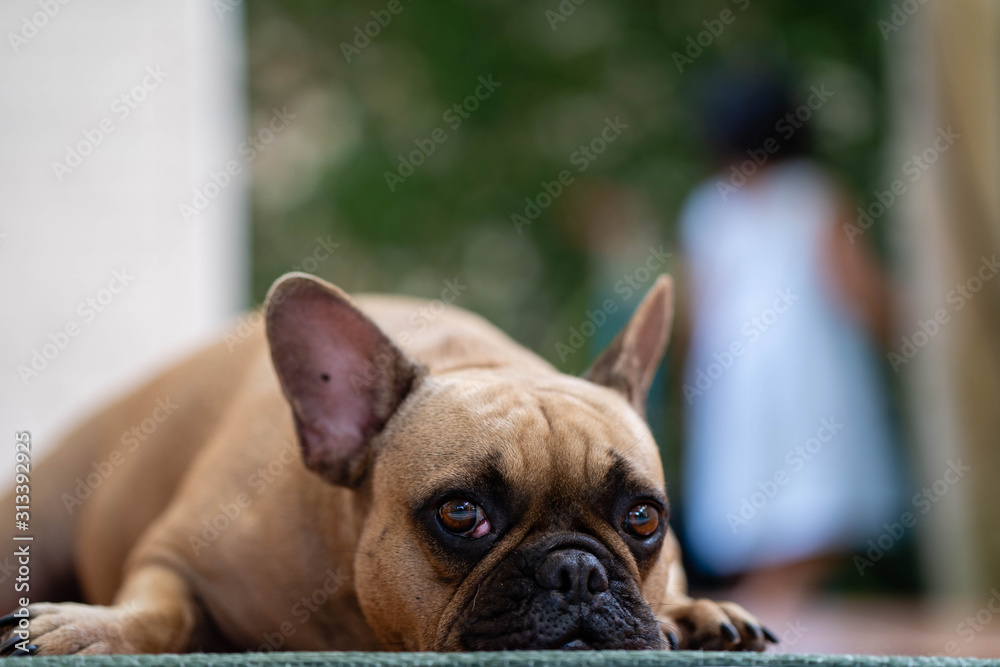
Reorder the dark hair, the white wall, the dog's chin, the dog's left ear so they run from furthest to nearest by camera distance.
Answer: the dark hair
the white wall
the dog's left ear
the dog's chin

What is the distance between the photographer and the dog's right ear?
1861 mm

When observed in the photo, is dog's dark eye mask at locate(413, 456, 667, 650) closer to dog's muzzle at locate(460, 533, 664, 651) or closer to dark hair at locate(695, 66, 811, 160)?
dog's muzzle at locate(460, 533, 664, 651)

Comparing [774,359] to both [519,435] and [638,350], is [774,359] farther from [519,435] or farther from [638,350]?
[519,435]

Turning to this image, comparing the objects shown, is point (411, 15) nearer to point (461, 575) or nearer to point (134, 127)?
point (134, 127)

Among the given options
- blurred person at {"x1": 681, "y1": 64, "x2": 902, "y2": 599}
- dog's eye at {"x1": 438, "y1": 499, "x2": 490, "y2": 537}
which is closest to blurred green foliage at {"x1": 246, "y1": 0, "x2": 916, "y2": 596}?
blurred person at {"x1": 681, "y1": 64, "x2": 902, "y2": 599}

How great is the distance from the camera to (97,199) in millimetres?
4117

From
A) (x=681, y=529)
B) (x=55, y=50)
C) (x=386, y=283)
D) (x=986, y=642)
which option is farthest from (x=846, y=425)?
(x=386, y=283)

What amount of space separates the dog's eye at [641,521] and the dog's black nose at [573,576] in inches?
8.9

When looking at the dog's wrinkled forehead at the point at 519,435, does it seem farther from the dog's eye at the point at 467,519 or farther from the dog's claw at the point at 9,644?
the dog's claw at the point at 9,644

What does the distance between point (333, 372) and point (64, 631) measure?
68 cm

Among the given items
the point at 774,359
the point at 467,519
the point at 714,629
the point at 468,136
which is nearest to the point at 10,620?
the point at 467,519

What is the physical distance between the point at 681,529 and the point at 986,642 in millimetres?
2079

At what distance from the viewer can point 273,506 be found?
6.73 ft

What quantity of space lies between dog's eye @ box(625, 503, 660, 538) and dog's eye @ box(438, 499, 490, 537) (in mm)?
277
